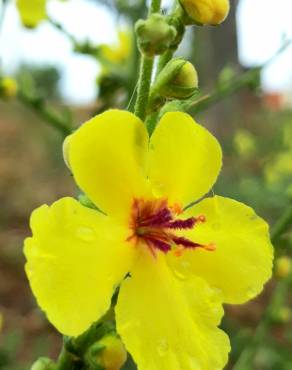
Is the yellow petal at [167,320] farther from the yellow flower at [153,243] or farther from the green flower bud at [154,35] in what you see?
the green flower bud at [154,35]

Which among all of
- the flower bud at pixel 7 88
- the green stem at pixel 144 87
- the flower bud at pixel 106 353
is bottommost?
the flower bud at pixel 7 88

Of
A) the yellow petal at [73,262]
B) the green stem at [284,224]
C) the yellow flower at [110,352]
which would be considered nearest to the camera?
the yellow petal at [73,262]

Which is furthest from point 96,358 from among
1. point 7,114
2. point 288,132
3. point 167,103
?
point 7,114

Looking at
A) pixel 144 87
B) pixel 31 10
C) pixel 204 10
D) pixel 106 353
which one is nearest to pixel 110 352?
pixel 106 353

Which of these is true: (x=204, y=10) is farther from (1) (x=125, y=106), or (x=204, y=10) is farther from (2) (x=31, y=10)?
(1) (x=125, y=106)

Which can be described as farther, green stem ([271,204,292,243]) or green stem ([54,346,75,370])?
green stem ([271,204,292,243])

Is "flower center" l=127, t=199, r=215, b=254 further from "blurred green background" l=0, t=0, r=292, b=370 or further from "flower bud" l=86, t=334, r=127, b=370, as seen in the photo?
"blurred green background" l=0, t=0, r=292, b=370

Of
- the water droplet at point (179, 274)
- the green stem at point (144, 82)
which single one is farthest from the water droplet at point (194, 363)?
the green stem at point (144, 82)

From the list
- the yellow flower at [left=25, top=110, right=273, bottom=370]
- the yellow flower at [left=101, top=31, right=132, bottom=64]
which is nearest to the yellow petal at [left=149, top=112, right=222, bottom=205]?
the yellow flower at [left=25, top=110, right=273, bottom=370]

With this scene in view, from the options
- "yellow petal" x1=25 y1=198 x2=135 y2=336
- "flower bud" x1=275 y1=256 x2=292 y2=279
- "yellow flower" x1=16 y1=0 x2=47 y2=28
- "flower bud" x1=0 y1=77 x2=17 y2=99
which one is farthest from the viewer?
"flower bud" x1=0 y1=77 x2=17 y2=99
